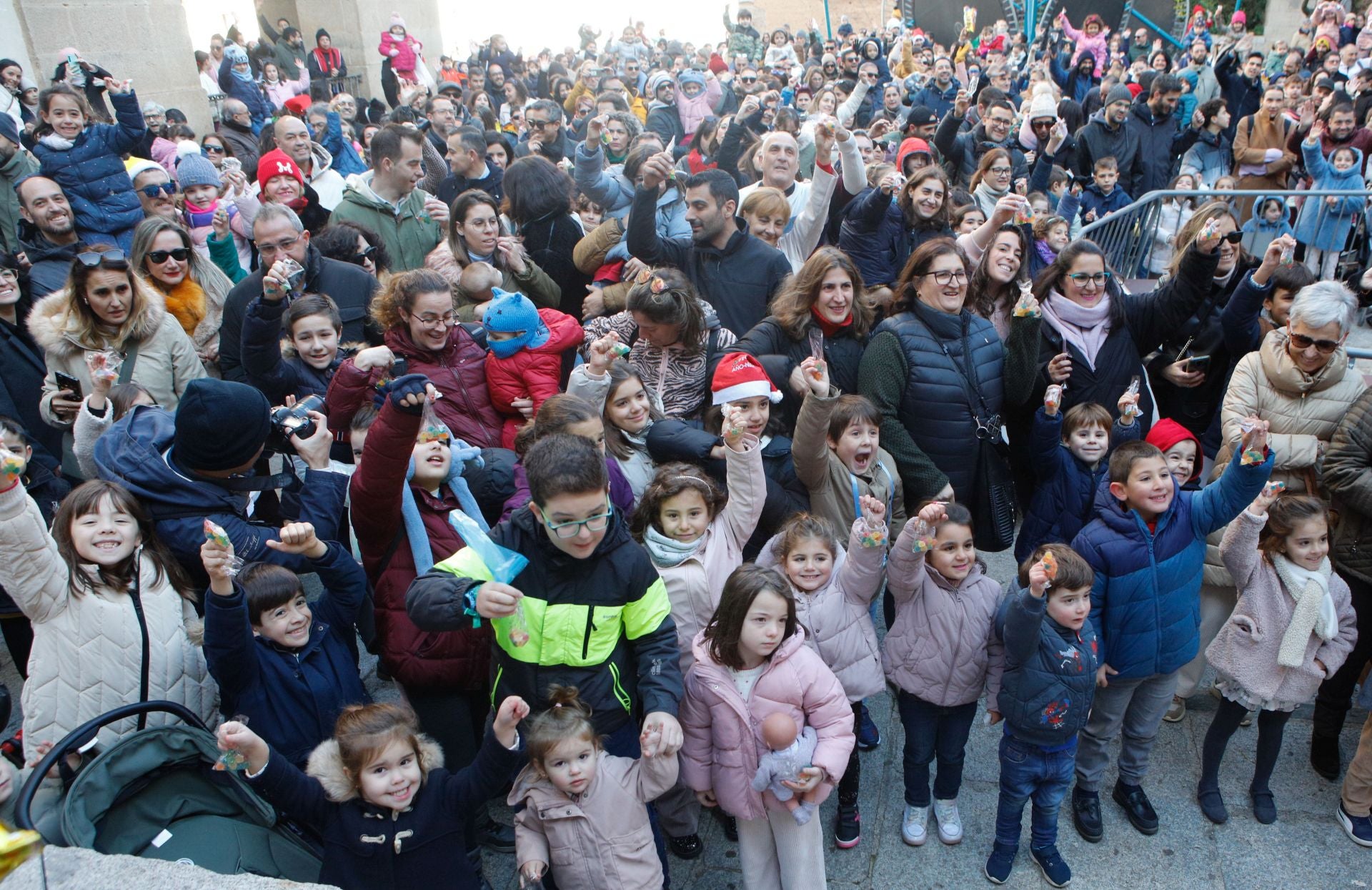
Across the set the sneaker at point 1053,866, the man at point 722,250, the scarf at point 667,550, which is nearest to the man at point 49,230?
the man at point 722,250

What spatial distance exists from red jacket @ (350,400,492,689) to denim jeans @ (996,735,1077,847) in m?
1.94

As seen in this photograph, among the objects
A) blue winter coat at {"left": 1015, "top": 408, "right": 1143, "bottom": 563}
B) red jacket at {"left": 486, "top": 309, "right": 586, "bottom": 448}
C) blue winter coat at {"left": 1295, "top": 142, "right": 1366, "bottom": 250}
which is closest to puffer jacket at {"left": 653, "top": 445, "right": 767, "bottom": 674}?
red jacket at {"left": 486, "top": 309, "right": 586, "bottom": 448}

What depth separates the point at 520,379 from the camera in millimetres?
4098

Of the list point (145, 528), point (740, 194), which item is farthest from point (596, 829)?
point (740, 194)

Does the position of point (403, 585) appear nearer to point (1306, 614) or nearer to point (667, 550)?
point (667, 550)

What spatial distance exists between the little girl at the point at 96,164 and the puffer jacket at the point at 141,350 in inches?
69.1

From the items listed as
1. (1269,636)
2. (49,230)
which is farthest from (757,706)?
(49,230)

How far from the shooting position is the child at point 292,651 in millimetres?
2863

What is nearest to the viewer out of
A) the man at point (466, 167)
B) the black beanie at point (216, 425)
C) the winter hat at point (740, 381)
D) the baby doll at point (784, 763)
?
the baby doll at point (784, 763)

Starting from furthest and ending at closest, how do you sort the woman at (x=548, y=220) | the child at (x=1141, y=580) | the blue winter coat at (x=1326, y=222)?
1. the blue winter coat at (x=1326, y=222)
2. the woman at (x=548, y=220)
3. the child at (x=1141, y=580)

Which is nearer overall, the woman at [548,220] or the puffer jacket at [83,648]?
the puffer jacket at [83,648]

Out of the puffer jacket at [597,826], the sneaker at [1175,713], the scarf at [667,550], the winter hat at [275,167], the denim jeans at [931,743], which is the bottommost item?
the sneaker at [1175,713]

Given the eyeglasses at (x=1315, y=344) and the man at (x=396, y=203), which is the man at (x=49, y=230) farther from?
the eyeglasses at (x=1315, y=344)

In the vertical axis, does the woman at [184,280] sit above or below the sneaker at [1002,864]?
above
